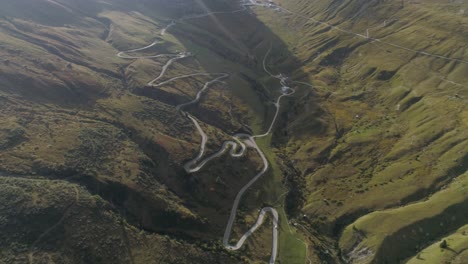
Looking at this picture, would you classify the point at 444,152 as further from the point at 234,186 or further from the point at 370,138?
the point at 234,186

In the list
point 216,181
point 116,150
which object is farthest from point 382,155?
point 116,150

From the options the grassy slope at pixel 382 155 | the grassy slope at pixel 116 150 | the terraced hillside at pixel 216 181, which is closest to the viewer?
the terraced hillside at pixel 216 181

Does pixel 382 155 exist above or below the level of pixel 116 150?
above

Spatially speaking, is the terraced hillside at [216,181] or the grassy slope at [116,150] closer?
the terraced hillside at [216,181]

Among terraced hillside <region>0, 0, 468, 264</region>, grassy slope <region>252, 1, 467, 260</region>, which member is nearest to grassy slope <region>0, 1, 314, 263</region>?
terraced hillside <region>0, 0, 468, 264</region>

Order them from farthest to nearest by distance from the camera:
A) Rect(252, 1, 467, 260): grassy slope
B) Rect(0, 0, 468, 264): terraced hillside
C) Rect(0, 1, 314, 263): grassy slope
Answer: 1. Rect(252, 1, 467, 260): grassy slope
2. Rect(0, 1, 314, 263): grassy slope
3. Rect(0, 0, 468, 264): terraced hillside

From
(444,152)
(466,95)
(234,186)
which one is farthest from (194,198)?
(466,95)

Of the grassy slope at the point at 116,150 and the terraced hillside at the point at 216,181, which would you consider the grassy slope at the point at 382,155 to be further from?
the grassy slope at the point at 116,150

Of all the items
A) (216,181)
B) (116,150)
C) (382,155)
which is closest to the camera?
(216,181)

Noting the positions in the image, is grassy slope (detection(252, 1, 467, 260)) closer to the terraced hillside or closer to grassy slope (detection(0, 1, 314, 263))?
the terraced hillside

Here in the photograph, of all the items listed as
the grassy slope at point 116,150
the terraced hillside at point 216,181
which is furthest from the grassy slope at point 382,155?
the grassy slope at point 116,150

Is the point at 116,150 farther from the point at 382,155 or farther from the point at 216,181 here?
the point at 382,155
